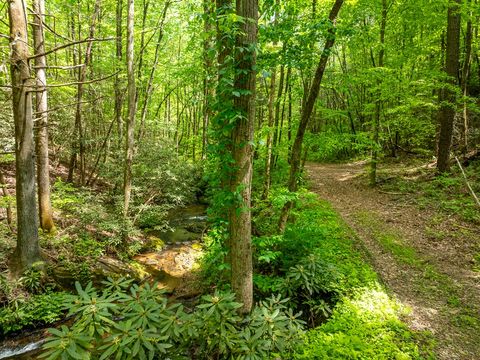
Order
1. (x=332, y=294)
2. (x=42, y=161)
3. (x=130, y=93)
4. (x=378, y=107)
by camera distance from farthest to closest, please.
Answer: (x=378, y=107)
(x=130, y=93)
(x=42, y=161)
(x=332, y=294)

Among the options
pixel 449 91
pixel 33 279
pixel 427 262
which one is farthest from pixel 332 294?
pixel 449 91

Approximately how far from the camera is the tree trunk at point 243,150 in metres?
3.52

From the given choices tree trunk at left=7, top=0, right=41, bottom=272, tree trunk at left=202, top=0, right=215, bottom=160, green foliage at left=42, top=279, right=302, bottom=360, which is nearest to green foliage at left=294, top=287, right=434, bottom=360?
green foliage at left=42, top=279, right=302, bottom=360

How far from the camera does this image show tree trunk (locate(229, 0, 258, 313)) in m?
3.52

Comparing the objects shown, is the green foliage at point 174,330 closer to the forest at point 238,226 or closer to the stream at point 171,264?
the forest at point 238,226

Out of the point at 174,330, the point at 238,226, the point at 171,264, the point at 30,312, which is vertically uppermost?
the point at 238,226

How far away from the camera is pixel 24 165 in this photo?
600cm

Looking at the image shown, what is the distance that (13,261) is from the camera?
19.9 feet

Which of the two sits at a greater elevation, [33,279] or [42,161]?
[42,161]

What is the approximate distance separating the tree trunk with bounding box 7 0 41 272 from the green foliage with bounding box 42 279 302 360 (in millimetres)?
3322

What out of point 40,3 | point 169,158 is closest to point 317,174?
point 169,158

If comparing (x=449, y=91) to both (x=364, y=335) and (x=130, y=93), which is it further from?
(x=130, y=93)

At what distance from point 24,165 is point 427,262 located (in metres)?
8.85

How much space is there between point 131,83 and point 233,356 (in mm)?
7656
